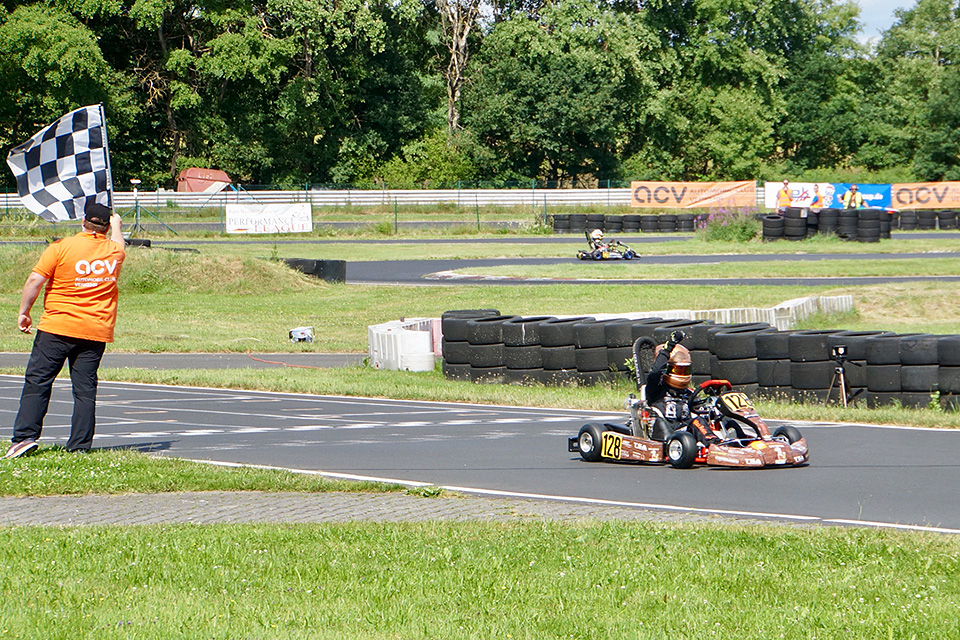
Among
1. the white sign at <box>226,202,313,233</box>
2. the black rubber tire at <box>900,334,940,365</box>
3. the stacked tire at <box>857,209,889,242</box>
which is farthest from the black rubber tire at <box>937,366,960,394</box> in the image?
the white sign at <box>226,202,313,233</box>

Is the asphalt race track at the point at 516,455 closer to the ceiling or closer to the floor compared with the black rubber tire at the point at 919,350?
closer to the floor

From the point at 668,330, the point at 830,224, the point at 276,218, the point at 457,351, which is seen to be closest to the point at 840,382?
the point at 668,330

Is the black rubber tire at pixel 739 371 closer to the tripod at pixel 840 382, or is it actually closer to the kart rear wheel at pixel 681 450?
the tripod at pixel 840 382

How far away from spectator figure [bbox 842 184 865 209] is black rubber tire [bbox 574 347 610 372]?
1347 inches

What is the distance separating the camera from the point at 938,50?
76562 millimetres

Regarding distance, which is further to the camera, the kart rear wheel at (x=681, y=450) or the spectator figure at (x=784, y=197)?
the spectator figure at (x=784, y=197)

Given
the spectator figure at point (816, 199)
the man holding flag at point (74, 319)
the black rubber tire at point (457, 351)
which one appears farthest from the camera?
the spectator figure at point (816, 199)

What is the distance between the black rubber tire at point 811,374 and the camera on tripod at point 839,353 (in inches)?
2.9

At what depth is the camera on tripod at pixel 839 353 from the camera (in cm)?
1343

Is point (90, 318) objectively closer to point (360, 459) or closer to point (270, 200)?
point (360, 459)

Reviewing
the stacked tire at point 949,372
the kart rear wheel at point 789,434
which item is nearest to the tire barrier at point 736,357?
the stacked tire at point 949,372

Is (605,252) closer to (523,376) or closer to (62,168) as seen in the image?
(62,168)

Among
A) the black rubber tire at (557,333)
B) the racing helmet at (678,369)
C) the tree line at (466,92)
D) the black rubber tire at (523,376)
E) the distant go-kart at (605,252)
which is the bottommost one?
the black rubber tire at (523,376)

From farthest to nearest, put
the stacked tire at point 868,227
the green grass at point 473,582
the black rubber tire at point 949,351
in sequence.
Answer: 1. the stacked tire at point 868,227
2. the black rubber tire at point 949,351
3. the green grass at point 473,582
